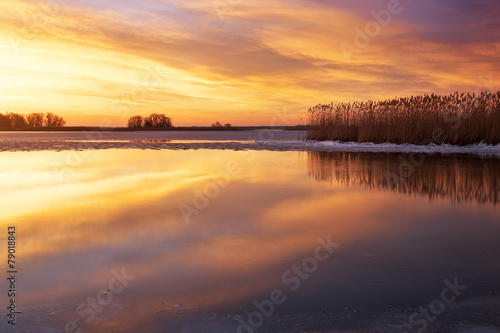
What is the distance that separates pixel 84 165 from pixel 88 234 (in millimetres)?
7857

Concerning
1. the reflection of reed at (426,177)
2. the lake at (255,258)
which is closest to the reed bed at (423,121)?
the reflection of reed at (426,177)

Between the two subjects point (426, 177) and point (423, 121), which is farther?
point (423, 121)

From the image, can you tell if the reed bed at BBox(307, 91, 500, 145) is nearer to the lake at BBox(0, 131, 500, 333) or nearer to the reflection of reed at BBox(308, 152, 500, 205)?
the reflection of reed at BBox(308, 152, 500, 205)

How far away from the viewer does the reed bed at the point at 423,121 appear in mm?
17469

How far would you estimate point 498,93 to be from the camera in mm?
17375

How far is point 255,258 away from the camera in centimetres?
363

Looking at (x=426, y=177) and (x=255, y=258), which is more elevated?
(x=426, y=177)

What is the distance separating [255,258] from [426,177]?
20.9 ft

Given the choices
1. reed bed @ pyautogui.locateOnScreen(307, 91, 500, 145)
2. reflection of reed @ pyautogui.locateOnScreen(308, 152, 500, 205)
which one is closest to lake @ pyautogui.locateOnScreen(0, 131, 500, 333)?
reflection of reed @ pyautogui.locateOnScreen(308, 152, 500, 205)

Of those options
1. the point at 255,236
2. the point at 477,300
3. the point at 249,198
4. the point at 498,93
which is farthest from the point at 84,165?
the point at 498,93

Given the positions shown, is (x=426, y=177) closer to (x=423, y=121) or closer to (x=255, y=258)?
(x=255, y=258)

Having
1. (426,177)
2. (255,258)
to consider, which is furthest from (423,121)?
(255,258)

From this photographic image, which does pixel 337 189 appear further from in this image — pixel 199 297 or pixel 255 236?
pixel 199 297

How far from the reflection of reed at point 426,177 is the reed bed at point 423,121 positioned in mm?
6552
